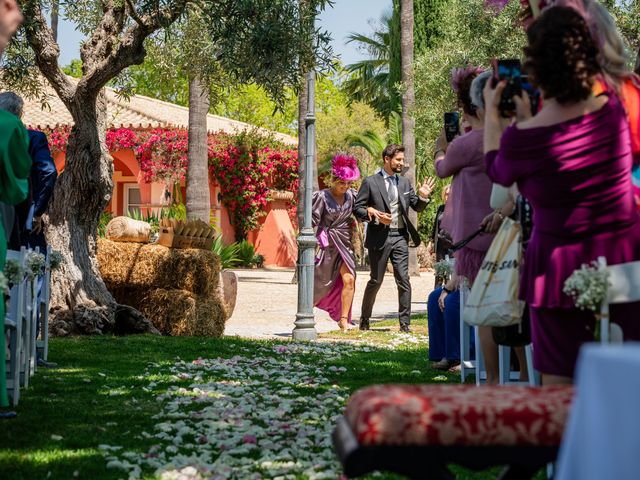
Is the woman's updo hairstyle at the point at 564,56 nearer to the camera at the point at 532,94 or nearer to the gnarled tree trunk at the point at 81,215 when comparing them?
the camera at the point at 532,94

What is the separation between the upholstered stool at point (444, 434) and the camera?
2.89 metres

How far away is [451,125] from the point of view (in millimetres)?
6836

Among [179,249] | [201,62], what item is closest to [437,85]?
[201,62]

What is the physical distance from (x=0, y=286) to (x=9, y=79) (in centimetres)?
1016

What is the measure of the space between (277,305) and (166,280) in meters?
6.55

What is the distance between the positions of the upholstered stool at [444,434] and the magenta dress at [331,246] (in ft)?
36.8

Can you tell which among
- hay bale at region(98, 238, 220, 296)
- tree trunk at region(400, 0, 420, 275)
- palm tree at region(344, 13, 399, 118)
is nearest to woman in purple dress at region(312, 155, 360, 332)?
hay bale at region(98, 238, 220, 296)

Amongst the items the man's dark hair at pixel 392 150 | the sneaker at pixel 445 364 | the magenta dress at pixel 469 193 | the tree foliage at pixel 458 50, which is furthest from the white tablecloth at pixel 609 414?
the tree foliage at pixel 458 50

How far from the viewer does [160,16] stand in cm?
1146

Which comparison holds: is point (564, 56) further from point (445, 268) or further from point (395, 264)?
point (395, 264)

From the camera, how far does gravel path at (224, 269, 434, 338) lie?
50.4 feet

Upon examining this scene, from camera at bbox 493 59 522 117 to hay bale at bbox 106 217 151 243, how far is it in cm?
989

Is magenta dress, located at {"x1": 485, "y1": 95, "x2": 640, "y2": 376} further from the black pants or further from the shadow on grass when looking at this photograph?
the black pants

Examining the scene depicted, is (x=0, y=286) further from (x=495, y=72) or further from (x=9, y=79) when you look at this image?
(x=9, y=79)
